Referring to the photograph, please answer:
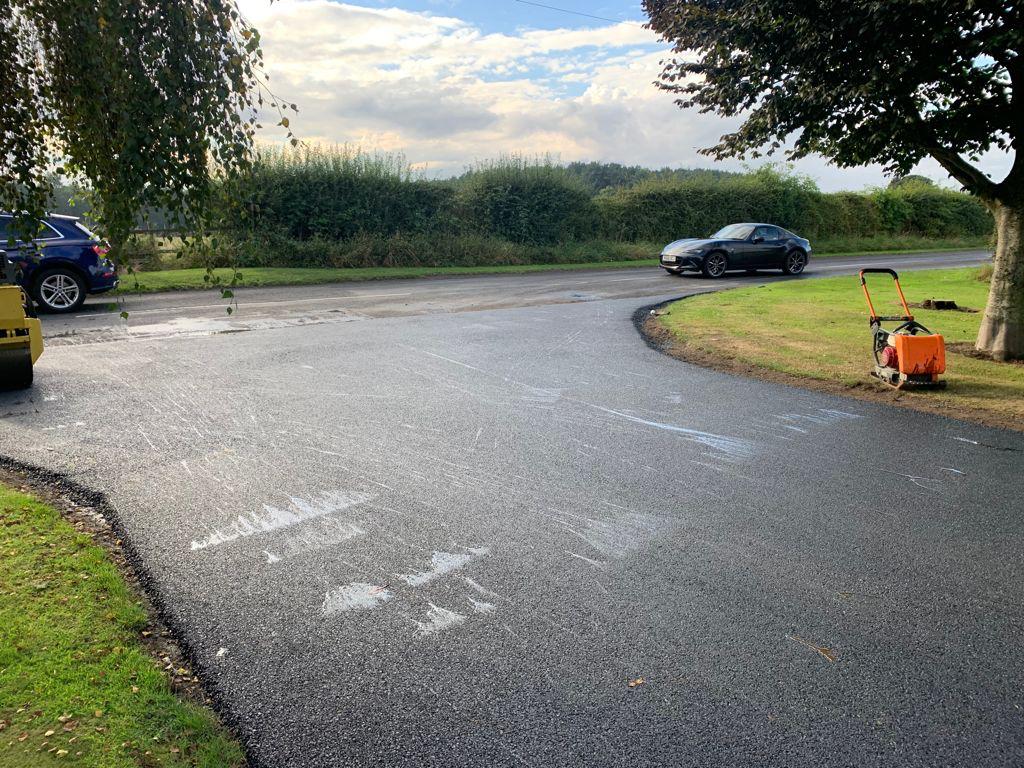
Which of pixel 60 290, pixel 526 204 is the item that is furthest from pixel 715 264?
pixel 60 290

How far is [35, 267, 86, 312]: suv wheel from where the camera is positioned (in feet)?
41.6

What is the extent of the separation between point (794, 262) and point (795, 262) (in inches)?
1.3

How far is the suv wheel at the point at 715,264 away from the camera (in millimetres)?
21125

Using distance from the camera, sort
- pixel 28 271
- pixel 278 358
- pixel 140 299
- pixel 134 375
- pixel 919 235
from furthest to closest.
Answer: pixel 919 235
pixel 140 299
pixel 28 271
pixel 278 358
pixel 134 375

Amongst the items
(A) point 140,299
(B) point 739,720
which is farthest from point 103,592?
(A) point 140,299

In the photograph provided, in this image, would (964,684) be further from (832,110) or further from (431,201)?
(431,201)

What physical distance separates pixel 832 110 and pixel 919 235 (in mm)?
38378

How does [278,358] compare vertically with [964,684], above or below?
above

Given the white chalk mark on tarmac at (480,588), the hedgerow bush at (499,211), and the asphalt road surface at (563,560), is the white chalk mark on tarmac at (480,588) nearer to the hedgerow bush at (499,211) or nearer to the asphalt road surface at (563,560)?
the asphalt road surface at (563,560)

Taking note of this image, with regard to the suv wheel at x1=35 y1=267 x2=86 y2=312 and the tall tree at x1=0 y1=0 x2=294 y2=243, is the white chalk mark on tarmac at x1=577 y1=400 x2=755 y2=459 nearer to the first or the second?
the tall tree at x1=0 y1=0 x2=294 y2=243

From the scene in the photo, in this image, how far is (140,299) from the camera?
47.3 ft

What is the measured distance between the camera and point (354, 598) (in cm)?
356

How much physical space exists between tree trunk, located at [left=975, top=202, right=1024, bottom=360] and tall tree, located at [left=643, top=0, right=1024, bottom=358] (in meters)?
0.01

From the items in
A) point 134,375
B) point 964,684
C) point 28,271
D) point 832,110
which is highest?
point 832,110
